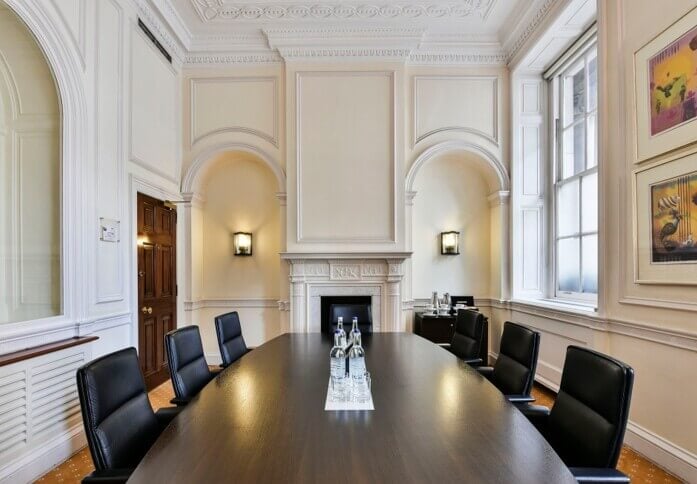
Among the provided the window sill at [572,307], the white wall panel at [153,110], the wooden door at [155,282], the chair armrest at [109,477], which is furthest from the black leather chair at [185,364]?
the window sill at [572,307]

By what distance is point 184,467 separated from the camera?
1057 mm

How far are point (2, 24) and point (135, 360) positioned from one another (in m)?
2.52

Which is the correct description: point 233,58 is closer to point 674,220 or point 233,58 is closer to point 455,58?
point 455,58

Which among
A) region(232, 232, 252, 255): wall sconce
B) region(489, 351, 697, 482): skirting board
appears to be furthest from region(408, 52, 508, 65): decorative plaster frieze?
region(489, 351, 697, 482): skirting board

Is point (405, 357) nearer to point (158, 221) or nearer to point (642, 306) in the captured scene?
point (642, 306)

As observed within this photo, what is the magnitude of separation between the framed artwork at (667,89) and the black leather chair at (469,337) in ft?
4.97

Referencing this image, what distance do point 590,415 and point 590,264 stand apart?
2.89m

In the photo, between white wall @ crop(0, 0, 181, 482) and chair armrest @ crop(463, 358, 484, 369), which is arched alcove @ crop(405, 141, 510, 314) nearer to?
chair armrest @ crop(463, 358, 484, 369)

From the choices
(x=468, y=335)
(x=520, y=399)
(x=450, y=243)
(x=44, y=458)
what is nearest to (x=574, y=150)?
(x=450, y=243)

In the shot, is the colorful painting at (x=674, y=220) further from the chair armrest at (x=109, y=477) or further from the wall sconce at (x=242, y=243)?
the wall sconce at (x=242, y=243)

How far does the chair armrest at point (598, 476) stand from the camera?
3.61 ft

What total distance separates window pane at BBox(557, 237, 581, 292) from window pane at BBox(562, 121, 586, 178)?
2.40ft

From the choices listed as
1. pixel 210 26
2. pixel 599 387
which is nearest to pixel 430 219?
pixel 210 26

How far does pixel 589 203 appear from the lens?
380 centimetres
